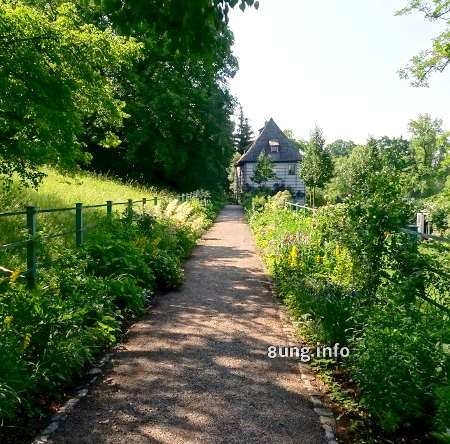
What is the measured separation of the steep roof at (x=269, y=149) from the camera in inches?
2109

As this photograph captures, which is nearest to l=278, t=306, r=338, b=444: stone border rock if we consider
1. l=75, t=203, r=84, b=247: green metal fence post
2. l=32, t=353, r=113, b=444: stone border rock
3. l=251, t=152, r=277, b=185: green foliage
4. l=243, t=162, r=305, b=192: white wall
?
l=32, t=353, r=113, b=444: stone border rock

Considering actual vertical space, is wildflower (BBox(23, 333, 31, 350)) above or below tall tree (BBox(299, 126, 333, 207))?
below

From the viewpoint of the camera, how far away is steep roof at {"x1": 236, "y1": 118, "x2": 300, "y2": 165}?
53.6 meters

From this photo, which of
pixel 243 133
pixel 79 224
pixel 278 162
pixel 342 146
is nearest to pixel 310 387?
pixel 79 224

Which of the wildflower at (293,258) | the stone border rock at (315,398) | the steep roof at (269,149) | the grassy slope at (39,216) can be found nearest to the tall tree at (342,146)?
the steep roof at (269,149)

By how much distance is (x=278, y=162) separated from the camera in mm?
53375

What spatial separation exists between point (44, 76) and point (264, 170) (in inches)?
1653

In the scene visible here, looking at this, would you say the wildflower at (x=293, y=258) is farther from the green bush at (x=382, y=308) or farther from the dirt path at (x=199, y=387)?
the dirt path at (x=199, y=387)

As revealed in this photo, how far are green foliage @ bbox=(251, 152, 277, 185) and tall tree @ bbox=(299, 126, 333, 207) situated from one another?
11474 mm

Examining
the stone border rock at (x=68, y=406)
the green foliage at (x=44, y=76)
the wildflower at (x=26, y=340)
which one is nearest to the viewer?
the stone border rock at (x=68, y=406)

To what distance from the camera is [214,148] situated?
34.8 m

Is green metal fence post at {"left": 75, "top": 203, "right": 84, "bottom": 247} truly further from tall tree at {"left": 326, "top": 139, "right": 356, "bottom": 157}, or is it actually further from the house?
tall tree at {"left": 326, "top": 139, "right": 356, "bottom": 157}

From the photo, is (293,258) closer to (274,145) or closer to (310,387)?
(310,387)

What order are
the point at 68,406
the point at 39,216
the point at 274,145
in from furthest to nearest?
1. the point at 274,145
2. the point at 39,216
3. the point at 68,406
